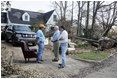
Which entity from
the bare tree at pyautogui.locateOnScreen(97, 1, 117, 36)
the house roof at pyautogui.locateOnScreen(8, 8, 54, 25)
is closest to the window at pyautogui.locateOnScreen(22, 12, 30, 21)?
the house roof at pyautogui.locateOnScreen(8, 8, 54, 25)

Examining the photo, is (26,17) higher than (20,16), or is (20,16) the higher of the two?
(20,16)

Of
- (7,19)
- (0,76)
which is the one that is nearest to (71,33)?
(0,76)

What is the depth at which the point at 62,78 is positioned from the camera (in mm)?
4320

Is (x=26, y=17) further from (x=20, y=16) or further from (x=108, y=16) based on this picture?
(x=108, y=16)

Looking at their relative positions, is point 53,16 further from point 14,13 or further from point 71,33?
point 71,33

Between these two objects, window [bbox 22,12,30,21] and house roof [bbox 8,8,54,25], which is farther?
window [bbox 22,12,30,21]

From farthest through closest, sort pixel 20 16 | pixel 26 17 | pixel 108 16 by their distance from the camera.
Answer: pixel 26 17, pixel 20 16, pixel 108 16

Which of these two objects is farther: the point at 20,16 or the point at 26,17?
the point at 26,17

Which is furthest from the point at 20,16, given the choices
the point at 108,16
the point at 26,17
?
the point at 108,16

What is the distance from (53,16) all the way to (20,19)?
7.21 meters

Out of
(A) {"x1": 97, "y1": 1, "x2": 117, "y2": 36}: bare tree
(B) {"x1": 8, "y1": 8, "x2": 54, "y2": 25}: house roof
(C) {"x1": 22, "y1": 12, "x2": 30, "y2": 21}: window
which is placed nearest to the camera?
(A) {"x1": 97, "y1": 1, "x2": 117, "y2": 36}: bare tree

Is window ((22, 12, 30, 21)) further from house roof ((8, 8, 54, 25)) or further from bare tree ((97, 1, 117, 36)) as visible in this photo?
bare tree ((97, 1, 117, 36))

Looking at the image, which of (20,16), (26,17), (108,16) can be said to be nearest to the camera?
(108,16)

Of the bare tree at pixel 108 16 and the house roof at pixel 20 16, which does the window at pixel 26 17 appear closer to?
the house roof at pixel 20 16
